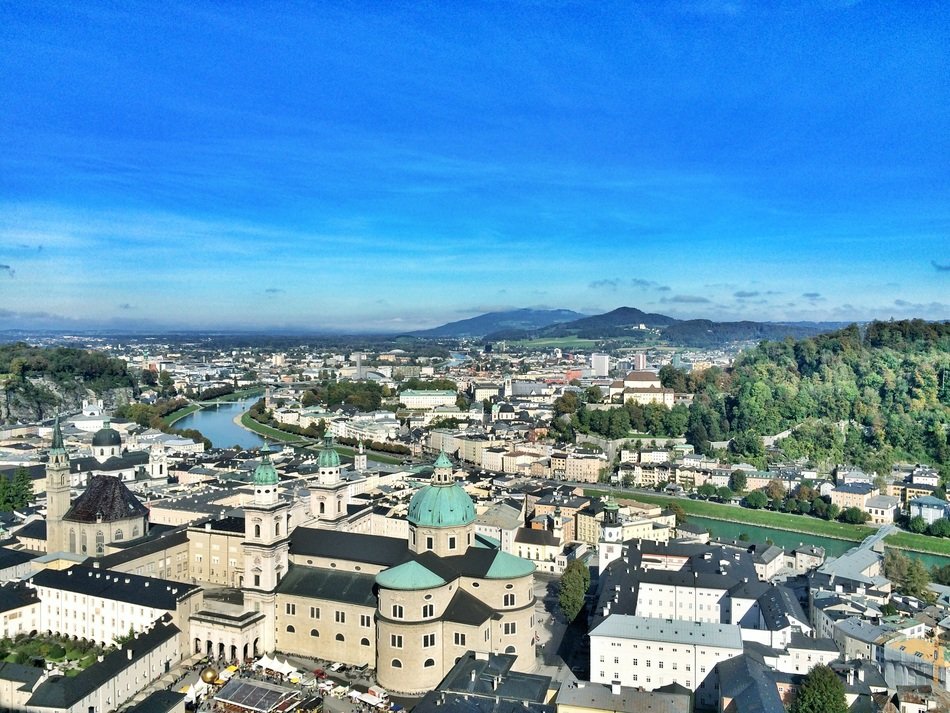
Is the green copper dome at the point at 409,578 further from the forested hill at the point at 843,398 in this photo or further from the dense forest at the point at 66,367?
the dense forest at the point at 66,367

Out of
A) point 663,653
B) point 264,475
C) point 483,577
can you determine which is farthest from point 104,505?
point 663,653

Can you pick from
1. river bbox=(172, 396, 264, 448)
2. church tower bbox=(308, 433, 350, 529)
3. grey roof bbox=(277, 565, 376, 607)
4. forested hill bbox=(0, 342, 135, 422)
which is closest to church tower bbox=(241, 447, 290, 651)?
grey roof bbox=(277, 565, 376, 607)

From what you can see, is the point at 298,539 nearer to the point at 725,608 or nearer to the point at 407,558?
the point at 407,558

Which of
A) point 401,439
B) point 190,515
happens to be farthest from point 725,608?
point 401,439

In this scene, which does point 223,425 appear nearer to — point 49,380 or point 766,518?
point 49,380

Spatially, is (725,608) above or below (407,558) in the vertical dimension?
below

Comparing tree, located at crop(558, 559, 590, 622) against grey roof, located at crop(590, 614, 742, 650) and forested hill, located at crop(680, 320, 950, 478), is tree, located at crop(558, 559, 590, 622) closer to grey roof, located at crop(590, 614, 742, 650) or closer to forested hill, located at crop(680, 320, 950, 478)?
grey roof, located at crop(590, 614, 742, 650)

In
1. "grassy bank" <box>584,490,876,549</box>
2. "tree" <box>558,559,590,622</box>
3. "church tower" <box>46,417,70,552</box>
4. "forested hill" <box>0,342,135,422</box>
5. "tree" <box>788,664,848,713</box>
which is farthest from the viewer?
"forested hill" <box>0,342,135,422</box>
